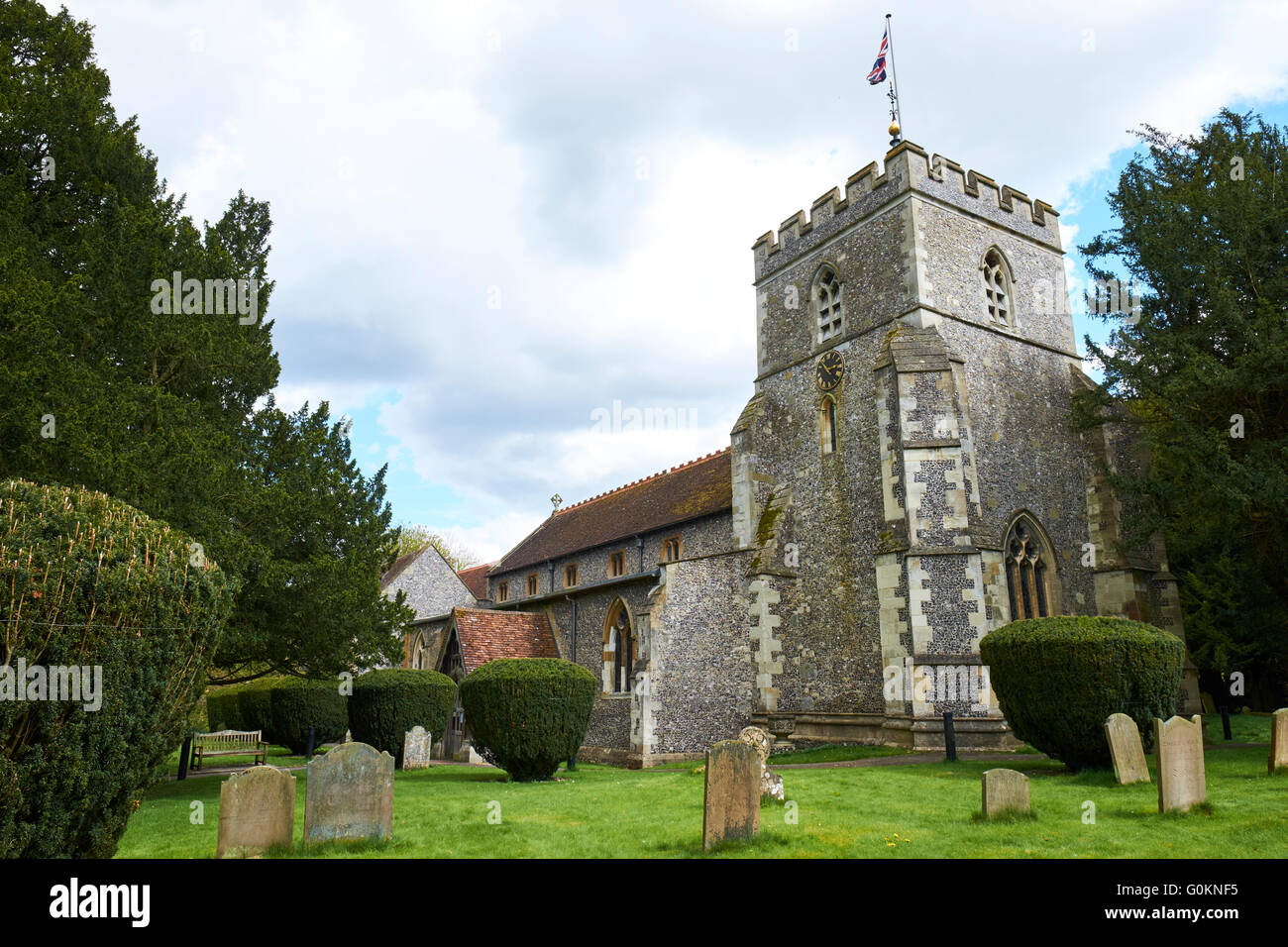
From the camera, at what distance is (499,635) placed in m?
22.9

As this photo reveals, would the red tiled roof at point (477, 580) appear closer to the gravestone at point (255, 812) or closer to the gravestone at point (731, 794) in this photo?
the gravestone at point (255, 812)

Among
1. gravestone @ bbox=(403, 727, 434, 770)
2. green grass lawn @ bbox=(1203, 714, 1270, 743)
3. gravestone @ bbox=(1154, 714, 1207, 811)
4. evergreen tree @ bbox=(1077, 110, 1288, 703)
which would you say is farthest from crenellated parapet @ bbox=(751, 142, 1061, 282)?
gravestone @ bbox=(403, 727, 434, 770)

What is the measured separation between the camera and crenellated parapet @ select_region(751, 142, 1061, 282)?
18.5 metres

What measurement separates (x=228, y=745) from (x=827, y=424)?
17.5 m

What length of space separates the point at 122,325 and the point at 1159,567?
20.4m

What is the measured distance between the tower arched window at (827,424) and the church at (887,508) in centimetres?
6

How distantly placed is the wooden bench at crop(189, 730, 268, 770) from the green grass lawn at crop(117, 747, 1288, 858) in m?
7.41

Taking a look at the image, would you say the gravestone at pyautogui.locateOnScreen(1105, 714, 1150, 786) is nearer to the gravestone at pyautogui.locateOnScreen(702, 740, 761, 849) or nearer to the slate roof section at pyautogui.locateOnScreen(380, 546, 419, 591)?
the gravestone at pyautogui.locateOnScreen(702, 740, 761, 849)

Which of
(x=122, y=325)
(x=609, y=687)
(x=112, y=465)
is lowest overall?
(x=609, y=687)

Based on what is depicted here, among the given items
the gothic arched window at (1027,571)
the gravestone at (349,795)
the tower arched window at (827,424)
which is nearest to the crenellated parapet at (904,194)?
the tower arched window at (827,424)

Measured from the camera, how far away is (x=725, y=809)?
270 inches

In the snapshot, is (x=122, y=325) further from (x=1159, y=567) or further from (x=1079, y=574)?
(x=1159, y=567)

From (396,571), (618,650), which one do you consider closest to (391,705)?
(618,650)
